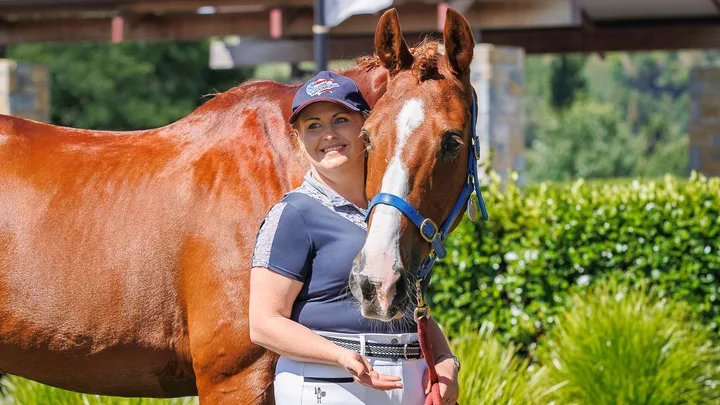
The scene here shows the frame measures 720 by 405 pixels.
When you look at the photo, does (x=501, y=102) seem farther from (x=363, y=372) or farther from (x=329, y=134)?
(x=363, y=372)

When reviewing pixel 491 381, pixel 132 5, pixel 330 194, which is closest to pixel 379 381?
pixel 330 194

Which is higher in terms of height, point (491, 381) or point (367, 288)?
point (367, 288)

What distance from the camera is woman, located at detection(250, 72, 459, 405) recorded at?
2.63 m

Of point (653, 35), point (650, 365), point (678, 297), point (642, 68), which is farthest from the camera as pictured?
point (642, 68)

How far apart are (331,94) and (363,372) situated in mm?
852

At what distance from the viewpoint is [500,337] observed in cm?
614

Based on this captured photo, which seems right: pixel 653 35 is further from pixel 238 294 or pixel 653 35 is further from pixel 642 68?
pixel 642 68

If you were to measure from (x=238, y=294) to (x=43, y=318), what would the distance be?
817 millimetres

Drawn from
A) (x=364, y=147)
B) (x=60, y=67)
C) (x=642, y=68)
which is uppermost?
(x=642, y=68)

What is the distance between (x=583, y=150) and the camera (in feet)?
91.1

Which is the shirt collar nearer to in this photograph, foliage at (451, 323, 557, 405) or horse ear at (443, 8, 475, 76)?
horse ear at (443, 8, 475, 76)

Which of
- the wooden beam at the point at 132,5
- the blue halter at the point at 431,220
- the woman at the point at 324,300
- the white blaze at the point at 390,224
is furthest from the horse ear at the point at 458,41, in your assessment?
the wooden beam at the point at 132,5

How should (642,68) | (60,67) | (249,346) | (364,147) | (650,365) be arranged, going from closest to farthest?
(364,147) < (249,346) < (650,365) < (60,67) < (642,68)

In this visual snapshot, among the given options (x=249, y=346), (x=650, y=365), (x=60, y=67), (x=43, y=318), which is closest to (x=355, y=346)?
(x=249, y=346)
